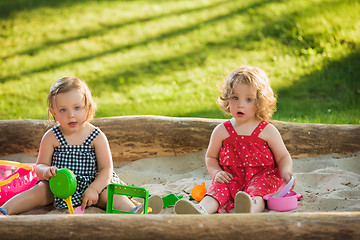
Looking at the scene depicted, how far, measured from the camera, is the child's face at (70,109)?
→ 2496 mm

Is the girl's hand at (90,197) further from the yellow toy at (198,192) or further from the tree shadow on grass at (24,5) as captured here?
the tree shadow on grass at (24,5)

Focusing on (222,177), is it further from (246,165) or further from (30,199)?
(30,199)

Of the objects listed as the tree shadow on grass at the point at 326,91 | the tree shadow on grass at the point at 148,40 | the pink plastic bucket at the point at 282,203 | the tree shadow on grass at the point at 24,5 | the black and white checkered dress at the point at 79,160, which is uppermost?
the tree shadow on grass at the point at 24,5

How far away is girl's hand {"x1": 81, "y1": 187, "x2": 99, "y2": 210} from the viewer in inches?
95.4

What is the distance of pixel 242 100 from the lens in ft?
8.36

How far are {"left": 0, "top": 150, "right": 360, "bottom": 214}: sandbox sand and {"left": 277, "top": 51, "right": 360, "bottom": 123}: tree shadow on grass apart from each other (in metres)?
1.49

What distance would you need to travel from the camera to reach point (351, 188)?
8.56ft

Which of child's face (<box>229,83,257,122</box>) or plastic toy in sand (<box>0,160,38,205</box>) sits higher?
child's face (<box>229,83,257,122</box>)

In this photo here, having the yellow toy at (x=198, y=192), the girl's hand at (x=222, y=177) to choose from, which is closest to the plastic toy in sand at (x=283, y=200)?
the girl's hand at (x=222, y=177)

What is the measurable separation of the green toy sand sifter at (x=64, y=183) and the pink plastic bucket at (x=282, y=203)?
959 millimetres

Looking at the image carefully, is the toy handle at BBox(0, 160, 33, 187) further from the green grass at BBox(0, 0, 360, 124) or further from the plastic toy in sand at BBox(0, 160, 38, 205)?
the green grass at BBox(0, 0, 360, 124)

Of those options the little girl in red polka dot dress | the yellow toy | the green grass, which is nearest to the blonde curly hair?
the little girl in red polka dot dress

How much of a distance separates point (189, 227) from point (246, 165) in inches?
38.2

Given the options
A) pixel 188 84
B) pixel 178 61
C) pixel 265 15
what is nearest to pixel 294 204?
pixel 188 84
